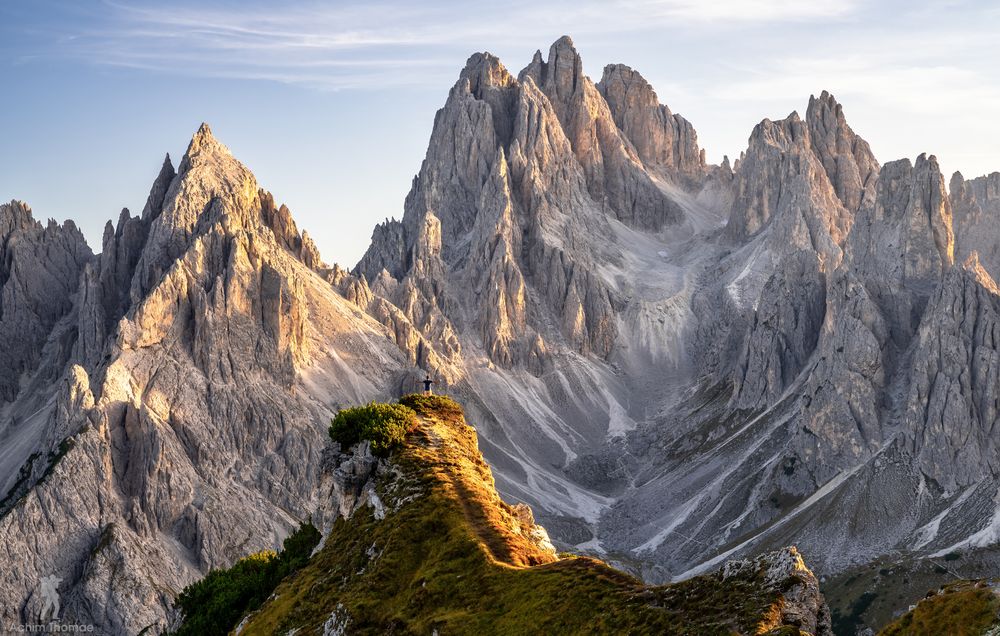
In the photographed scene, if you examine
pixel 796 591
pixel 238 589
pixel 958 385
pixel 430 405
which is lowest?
pixel 796 591

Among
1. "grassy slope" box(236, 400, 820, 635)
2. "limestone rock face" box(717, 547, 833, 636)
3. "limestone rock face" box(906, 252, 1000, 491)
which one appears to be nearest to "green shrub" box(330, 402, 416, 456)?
"grassy slope" box(236, 400, 820, 635)

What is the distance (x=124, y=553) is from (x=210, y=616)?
Result: 12018 centimetres

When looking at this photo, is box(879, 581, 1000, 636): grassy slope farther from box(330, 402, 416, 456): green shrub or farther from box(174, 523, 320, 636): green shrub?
box(174, 523, 320, 636): green shrub

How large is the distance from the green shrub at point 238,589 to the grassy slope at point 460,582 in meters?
5.06

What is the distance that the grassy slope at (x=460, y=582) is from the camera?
106ft

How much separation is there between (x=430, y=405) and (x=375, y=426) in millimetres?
6808

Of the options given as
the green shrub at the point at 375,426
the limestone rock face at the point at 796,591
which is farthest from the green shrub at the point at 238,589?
the limestone rock face at the point at 796,591

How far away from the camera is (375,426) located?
179 ft

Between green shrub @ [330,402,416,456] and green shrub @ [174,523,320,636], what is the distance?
6.10 m

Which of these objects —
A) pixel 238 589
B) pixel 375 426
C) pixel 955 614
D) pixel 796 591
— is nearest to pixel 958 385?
pixel 375 426

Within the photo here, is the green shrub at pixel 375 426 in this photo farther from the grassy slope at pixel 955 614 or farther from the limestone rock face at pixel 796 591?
the grassy slope at pixel 955 614

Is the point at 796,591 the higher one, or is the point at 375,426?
the point at 375,426

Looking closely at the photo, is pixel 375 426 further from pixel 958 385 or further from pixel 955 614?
pixel 958 385

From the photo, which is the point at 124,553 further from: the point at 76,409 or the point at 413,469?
the point at 413,469
